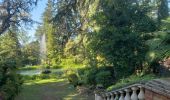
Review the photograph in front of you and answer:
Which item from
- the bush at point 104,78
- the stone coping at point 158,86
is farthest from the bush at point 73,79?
the stone coping at point 158,86

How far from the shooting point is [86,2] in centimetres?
1827

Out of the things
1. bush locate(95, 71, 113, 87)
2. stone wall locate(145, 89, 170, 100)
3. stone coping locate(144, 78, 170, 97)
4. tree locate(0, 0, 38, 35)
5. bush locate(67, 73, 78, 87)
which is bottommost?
bush locate(67, 73, 78, 87)

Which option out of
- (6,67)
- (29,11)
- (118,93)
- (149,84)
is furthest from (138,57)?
(149,84)

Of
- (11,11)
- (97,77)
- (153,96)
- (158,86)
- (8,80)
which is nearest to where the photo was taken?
(153,96)

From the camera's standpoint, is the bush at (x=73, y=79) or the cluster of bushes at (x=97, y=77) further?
the bush at (x=73, y=79)

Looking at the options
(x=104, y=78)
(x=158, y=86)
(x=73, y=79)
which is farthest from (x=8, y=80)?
(x=158, y=86)

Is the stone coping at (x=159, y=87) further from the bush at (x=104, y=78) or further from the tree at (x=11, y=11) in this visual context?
the tree at (x=11, y=11)

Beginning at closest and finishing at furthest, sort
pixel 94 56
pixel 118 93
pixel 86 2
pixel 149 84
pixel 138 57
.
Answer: pixel 149 84
pixel 118 93
pixel 86 2
pixel 138 57
pixel 94 56

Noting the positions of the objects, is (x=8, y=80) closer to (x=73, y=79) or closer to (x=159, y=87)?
(x=73, y=79)

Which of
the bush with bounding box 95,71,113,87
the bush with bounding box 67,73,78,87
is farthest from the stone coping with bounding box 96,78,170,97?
the bush with bounding box 67,73,78,87

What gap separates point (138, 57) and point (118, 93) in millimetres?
12248

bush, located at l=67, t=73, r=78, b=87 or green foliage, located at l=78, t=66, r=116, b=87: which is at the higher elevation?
green foliage, located at l=78, t=66, r=116, b=87

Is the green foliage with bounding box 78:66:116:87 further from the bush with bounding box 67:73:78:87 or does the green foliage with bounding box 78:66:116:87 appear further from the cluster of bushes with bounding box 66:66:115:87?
the bush with bounding box 67:73:78:87

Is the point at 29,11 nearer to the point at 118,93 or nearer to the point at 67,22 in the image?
the point at 67,22
